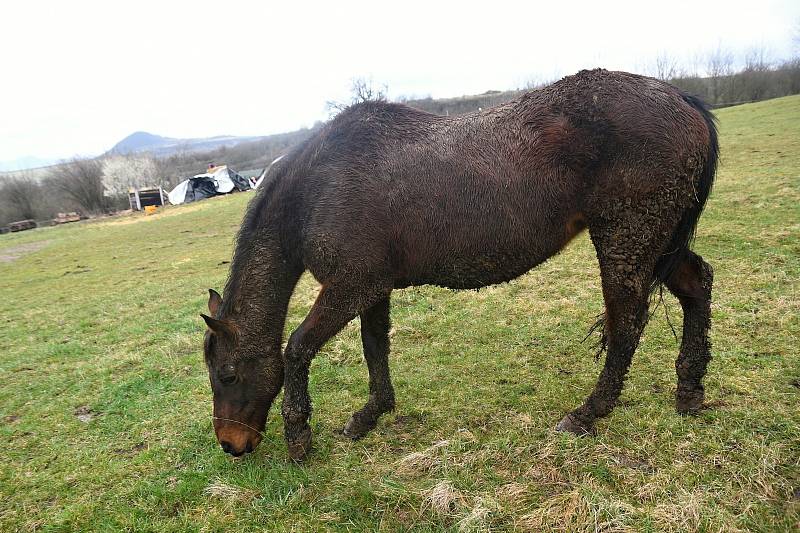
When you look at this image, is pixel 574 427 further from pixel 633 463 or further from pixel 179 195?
pixel 179 195

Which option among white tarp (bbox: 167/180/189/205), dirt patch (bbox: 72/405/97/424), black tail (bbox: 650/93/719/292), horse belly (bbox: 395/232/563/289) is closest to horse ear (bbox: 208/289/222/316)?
horse belly (bbox: 395/232/563/289)

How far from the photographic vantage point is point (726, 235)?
7.75 meters

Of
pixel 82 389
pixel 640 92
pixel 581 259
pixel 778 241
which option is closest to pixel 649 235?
pixel 640 92

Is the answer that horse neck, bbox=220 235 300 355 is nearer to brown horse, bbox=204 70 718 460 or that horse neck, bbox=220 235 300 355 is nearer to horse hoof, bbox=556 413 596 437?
brown horse, bbox=204 70 718 460

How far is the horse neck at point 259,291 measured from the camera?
360 cm

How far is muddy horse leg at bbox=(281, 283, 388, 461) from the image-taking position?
3344 millimetres

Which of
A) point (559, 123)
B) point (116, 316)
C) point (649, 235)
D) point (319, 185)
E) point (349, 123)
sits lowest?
point (116, 316)

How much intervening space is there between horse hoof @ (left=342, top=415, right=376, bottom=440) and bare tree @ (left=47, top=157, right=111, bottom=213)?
4902cm

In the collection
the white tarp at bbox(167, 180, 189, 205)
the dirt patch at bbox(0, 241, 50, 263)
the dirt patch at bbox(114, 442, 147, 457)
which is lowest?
the dirt patch at bbox(114, 442, 147, 457)

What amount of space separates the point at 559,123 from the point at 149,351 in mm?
6385

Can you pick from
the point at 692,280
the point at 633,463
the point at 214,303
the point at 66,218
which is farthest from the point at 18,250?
the point at 692,280

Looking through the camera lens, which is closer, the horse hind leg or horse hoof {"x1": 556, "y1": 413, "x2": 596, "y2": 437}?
the horse hind leg

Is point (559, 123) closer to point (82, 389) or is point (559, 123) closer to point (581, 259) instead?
point (581, 259)

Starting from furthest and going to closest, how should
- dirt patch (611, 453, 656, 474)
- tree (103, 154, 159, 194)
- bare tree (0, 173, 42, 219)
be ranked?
tree (103, 154, 159, 194)
bare tree (0, 173, 42, 219)
dirt patch (611, 453, 656, 474)
